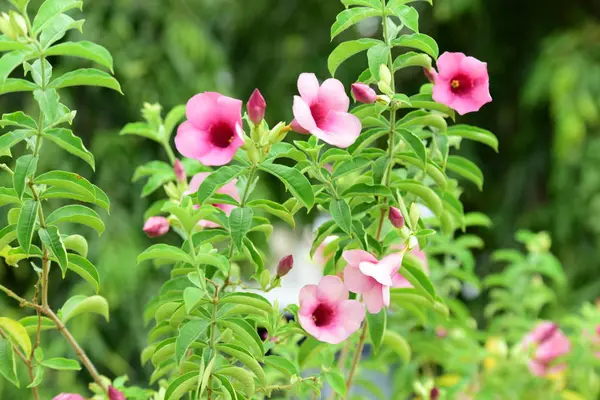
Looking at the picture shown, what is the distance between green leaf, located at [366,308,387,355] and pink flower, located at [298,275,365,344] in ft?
0.16

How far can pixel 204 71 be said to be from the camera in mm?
3027

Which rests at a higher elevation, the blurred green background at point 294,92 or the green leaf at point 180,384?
the green leaf at point 180,384

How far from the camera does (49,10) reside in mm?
624

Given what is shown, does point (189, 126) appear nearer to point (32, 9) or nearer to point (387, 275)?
point (387, 275)

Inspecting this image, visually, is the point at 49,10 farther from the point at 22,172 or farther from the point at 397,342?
the point at 397,342

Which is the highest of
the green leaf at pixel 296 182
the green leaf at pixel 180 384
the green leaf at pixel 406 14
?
the green leaf at pixel 406 14

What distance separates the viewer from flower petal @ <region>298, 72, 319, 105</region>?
63 cm

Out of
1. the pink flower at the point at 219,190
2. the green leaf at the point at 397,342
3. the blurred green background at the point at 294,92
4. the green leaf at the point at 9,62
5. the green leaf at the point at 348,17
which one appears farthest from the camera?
the blurred green background at the point at 294,92

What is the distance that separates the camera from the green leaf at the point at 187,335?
0.60 m

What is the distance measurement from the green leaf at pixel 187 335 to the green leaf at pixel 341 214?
136 millimetres

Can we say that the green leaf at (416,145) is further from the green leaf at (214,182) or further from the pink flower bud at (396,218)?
the green leaf at (214,182)

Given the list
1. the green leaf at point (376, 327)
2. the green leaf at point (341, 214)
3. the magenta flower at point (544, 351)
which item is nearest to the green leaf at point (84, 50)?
the green leaf at point (341, 214)

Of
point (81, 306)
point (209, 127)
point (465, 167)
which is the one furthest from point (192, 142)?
point (465, 167)

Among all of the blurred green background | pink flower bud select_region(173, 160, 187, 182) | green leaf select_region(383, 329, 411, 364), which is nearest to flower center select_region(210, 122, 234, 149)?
pink flower bud select_region(173, 160, 187, 182)
